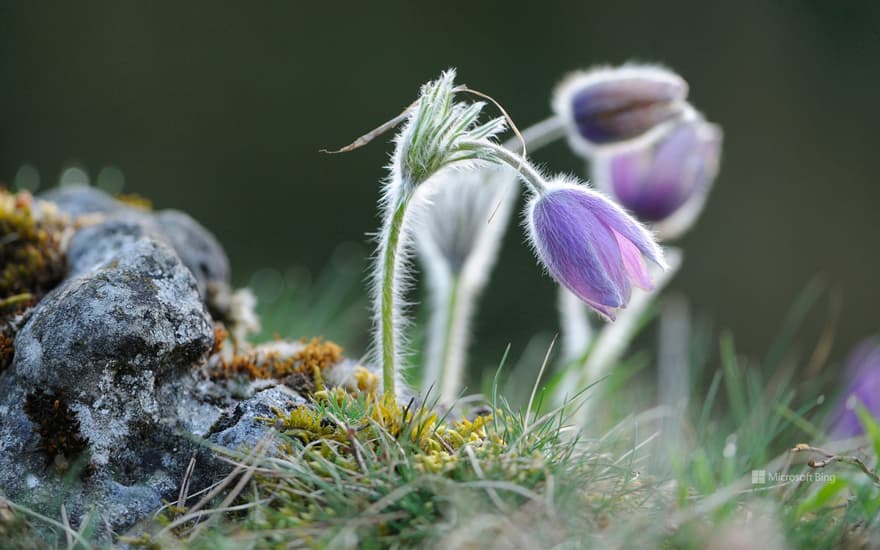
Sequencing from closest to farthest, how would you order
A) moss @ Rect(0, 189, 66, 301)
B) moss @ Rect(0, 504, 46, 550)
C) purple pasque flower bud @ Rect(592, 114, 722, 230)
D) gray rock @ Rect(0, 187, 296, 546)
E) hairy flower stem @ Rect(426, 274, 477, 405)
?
1. moss @ Rect(0, 504, 46, 550)
2. gray rock @ Rect(0, 187, 296, 546)
3. moss @ Rect(0, 189, 66, 301)
4. hairy flower stem @ Rect(426, 274, 477, 405)
5. purple pasque flower bud @ Rect(592, 114, 722, 230)

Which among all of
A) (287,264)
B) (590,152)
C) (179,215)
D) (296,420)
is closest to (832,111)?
(287,264)

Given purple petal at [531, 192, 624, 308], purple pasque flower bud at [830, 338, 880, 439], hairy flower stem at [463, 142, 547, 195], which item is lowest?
purple pasque flower bud at [830, 338, 880, 439]

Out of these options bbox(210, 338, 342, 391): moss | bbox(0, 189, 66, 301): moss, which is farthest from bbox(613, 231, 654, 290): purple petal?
bbox(0, 189, 66, 301): moss

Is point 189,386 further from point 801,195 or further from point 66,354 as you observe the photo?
point 801,195

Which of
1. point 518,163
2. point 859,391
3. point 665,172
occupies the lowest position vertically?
point 859,391

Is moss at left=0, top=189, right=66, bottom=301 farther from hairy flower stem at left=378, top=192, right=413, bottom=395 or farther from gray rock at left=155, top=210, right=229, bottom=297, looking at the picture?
hairy flower stem at left=378, top=192, right=413, bottom=395

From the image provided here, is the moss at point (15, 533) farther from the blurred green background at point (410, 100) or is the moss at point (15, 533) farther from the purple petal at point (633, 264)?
the blurred green background at point (410, 100)

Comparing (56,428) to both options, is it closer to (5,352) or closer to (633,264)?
(5,352)

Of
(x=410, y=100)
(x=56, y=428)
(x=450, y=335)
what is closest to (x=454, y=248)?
(x=450, y=335)
